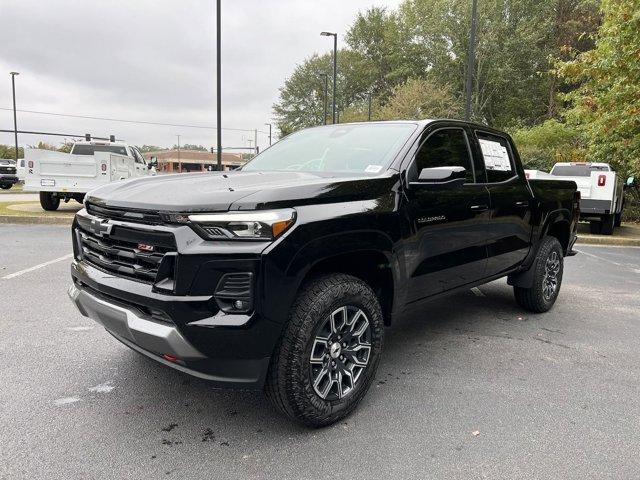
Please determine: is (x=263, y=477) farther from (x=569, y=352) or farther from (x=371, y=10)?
(x=371, y=10)

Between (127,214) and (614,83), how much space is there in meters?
13.0

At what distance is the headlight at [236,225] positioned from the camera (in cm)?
236

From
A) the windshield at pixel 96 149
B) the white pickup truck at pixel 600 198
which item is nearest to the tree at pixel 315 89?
the windshield at pixel 96 149

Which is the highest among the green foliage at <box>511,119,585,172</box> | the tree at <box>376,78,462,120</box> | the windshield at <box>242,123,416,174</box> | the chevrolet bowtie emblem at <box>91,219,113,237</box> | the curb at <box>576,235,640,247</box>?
the tree at <box>376,78,462,120</box>

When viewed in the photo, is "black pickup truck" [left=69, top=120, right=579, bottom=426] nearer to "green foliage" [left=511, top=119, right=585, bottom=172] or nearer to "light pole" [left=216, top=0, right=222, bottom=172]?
"light pole" [left=216, top=0, right=222, bottom=172]

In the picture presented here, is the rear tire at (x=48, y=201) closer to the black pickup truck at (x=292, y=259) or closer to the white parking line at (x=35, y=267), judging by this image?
the white parking line at (x=35, y=267)

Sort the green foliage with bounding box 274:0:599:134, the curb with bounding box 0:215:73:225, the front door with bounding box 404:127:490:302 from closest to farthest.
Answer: the front door with bounding box 404:127:490:302
the curb with bounding box 0:215:73:225
the green foliage with bounding box 274:0:599:134

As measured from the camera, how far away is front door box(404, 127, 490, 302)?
329cm

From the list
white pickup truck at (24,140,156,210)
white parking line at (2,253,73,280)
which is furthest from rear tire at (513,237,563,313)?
white pickup truck at (24,140,156,210)

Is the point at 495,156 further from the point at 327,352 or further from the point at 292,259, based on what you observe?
the point at 292,259

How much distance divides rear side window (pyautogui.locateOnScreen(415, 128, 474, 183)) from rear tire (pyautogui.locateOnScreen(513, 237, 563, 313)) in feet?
5.03

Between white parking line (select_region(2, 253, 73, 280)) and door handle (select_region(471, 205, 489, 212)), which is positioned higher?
door handle (select_region(471, 205, 489, 212))

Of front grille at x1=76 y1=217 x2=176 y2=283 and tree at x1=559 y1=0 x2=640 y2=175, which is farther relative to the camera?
tree at x1=559 y1=0 x2=640 y2=175

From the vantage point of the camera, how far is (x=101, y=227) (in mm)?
2754
